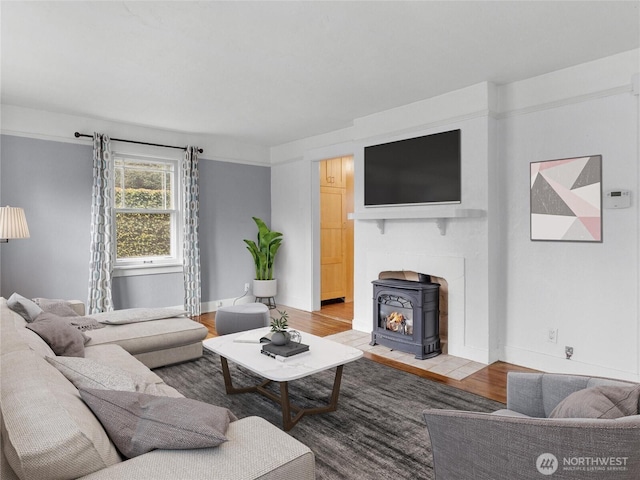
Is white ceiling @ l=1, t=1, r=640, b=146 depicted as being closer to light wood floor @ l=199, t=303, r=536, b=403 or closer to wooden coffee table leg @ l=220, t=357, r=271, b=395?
wooden coffee table leg @ l=220, t=357, r=271, b=395

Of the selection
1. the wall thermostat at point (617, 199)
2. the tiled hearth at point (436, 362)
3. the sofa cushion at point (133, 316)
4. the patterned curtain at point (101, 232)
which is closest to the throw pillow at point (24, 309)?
the sofa cushion at point (133, 316)

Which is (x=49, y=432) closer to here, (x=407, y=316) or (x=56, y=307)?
(x=56, y=307)

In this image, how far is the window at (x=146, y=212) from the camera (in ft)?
17.2

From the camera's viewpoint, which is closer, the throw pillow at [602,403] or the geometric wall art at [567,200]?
the throw pillow at [602,403]

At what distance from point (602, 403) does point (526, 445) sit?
351mm

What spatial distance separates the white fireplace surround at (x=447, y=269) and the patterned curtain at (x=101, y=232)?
322cm

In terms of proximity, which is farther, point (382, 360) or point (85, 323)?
point (382, 360)

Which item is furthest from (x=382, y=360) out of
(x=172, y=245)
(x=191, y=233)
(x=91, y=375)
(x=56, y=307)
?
(x=172, y=245)

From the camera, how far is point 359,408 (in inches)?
111

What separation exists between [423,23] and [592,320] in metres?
2.66

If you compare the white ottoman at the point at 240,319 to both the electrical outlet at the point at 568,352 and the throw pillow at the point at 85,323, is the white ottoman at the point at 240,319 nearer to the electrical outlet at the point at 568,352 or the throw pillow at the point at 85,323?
the throw pillow at the point at 85,323

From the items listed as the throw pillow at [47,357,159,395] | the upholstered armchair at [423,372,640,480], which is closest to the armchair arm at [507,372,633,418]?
the upholstered armchair at [423,372,640,480]

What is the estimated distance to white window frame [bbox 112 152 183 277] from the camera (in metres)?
5.18

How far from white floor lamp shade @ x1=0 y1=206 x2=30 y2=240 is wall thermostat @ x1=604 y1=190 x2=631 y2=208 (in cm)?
499
